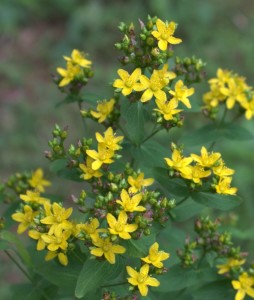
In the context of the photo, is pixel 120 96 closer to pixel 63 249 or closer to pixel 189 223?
pixel 63 249

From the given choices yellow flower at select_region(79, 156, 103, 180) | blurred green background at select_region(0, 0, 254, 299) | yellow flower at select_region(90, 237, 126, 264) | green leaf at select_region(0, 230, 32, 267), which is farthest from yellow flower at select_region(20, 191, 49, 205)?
blurred green background at select_region(0, 0, 254, 299)

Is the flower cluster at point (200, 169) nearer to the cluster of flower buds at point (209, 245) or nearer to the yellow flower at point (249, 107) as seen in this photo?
the cluster of flower buds at point (209, 245)

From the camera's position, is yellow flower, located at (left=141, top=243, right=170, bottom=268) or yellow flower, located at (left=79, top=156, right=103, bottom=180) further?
yellow flower, located at (left=79, top=156, right=103, bottom=180)

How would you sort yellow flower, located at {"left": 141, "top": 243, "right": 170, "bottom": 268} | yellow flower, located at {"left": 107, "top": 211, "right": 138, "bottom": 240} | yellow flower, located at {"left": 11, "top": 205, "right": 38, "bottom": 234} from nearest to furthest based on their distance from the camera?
yellow flower, located at {"left": 107, "top": 211, "right": 138, "bottom": 240}, yellow flower, located at {"left": 141, "top": 243, "right": 170, "bottom": 268}, yellow flower, located at {"left": 11, "top": 205, "right": 38, "bottom": 234}

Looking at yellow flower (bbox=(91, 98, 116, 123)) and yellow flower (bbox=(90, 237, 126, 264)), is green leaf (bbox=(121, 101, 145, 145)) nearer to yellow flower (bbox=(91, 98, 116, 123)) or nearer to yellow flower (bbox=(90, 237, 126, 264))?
yellow flower (bbox=(91, 98, 116, 123))

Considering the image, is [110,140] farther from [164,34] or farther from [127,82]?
[164,34]

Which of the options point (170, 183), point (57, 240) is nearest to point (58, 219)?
point (57, 240)

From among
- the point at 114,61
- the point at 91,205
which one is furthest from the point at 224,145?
the point at 91,205
